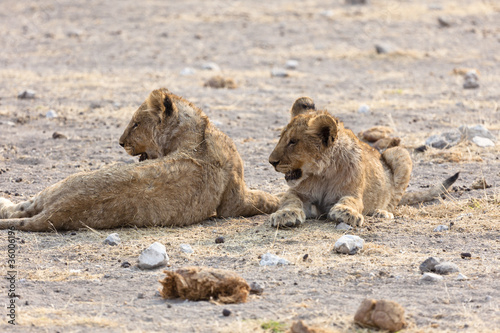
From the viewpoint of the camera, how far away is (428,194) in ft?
24.9

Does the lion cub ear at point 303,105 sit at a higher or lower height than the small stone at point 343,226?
higher

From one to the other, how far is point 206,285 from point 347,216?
2129mm

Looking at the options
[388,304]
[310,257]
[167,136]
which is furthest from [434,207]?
[388,304]

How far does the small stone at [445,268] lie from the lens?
5.10 m

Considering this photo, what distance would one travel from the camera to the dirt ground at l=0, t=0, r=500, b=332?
14.9ft

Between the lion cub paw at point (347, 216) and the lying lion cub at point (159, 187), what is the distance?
2.93ft

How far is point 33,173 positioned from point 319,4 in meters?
14.5

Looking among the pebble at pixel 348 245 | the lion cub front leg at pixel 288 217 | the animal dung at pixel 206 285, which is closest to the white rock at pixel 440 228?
the pebble at pixel 348 245

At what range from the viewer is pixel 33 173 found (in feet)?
27.0

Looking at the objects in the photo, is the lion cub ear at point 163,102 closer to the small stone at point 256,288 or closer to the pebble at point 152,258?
the pebble at point 152,258

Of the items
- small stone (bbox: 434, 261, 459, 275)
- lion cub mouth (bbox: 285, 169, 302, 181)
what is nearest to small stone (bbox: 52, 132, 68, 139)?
lion cub mouth (bbox: 285, 169, 302, 181)

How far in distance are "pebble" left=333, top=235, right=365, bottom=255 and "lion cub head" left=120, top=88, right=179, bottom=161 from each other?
2.04 metres

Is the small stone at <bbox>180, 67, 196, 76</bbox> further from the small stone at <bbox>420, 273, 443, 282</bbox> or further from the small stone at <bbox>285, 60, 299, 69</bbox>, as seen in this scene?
the small stone at <bbox>420, 273, 443, 282</bbox>

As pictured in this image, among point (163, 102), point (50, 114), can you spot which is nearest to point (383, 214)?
point (163, 102)
